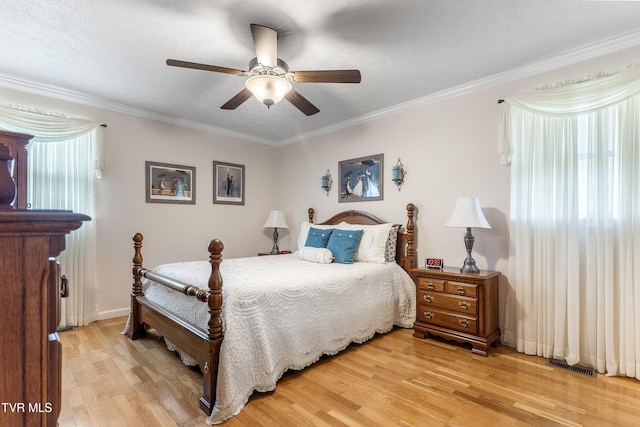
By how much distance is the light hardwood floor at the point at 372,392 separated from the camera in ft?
6.19

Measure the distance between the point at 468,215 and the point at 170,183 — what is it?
3719 millimetres

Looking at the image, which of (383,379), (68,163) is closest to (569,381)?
(383,379)

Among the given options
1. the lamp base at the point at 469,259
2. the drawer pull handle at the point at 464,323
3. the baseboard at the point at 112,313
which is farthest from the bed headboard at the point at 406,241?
the baseboard at the point at 112,313

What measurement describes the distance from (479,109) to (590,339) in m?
2.28

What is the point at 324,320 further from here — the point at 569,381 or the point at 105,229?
the point at 105,229

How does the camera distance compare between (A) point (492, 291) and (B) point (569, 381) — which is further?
(A) point (492, 291)

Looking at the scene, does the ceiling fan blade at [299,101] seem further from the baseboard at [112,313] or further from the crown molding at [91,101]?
the baseboard at [112,313]

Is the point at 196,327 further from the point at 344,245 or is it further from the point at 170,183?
the point at 170,183

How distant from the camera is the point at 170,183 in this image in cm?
425

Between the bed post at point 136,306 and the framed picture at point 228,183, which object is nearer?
the bed post at point 136,306

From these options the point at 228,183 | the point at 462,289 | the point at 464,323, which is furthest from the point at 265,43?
the point at 228,183

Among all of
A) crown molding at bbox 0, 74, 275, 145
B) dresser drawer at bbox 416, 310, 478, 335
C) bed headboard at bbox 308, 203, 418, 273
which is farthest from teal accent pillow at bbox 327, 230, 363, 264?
crown molding at bbox 0, 74, 275, 145

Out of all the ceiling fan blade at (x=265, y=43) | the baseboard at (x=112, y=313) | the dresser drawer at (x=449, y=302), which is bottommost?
the baseboard at (x=112, y=313)

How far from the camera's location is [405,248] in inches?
145
